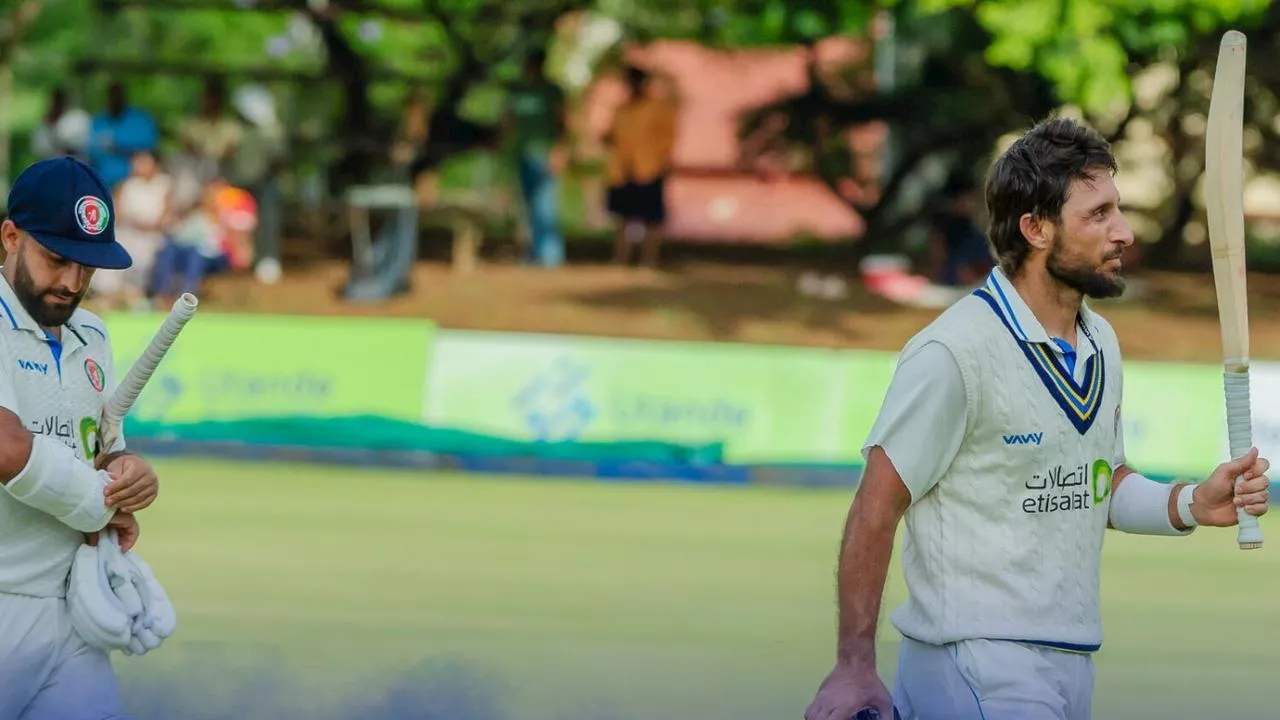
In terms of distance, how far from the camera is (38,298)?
4.62 metres

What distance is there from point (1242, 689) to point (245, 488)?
23.2 feet

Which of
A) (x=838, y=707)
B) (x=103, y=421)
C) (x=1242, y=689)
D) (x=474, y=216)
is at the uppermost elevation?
(x=474, y=216)

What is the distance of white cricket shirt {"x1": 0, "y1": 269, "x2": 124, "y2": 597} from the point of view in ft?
15.0

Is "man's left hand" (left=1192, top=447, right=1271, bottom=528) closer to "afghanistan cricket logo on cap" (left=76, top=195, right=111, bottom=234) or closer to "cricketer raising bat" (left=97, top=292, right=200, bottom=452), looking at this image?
"cricketer raising bat" (left=97, top=292, right=200, bottom=452)

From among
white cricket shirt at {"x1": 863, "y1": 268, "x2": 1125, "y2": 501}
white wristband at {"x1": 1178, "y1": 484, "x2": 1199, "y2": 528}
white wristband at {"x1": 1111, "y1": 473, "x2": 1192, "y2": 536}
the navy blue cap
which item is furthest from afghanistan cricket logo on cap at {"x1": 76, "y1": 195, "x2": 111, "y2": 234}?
white wristband at {"x1": 1178, "y1": 484, "x2": 1199, "y2": 528}

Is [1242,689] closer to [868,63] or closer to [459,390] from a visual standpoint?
[459,390]

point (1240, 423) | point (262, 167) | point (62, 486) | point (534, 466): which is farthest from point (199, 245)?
point (1240, 423)

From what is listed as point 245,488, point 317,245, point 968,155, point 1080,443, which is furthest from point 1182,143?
point 1080,443

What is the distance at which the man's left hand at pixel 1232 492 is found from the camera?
4.25 m

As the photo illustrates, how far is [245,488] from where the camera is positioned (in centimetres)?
1343

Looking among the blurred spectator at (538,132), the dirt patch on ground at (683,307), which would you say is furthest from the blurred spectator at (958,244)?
the blurred spectator at (538,132)

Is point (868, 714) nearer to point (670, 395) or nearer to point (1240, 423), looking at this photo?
point (1240, 423)

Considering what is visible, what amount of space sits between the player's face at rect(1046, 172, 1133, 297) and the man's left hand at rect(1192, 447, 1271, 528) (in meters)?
0.40

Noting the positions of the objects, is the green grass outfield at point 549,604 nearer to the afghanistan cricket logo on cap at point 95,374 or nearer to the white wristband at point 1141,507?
the afghanistan cricket logo on cap at point 95,374
